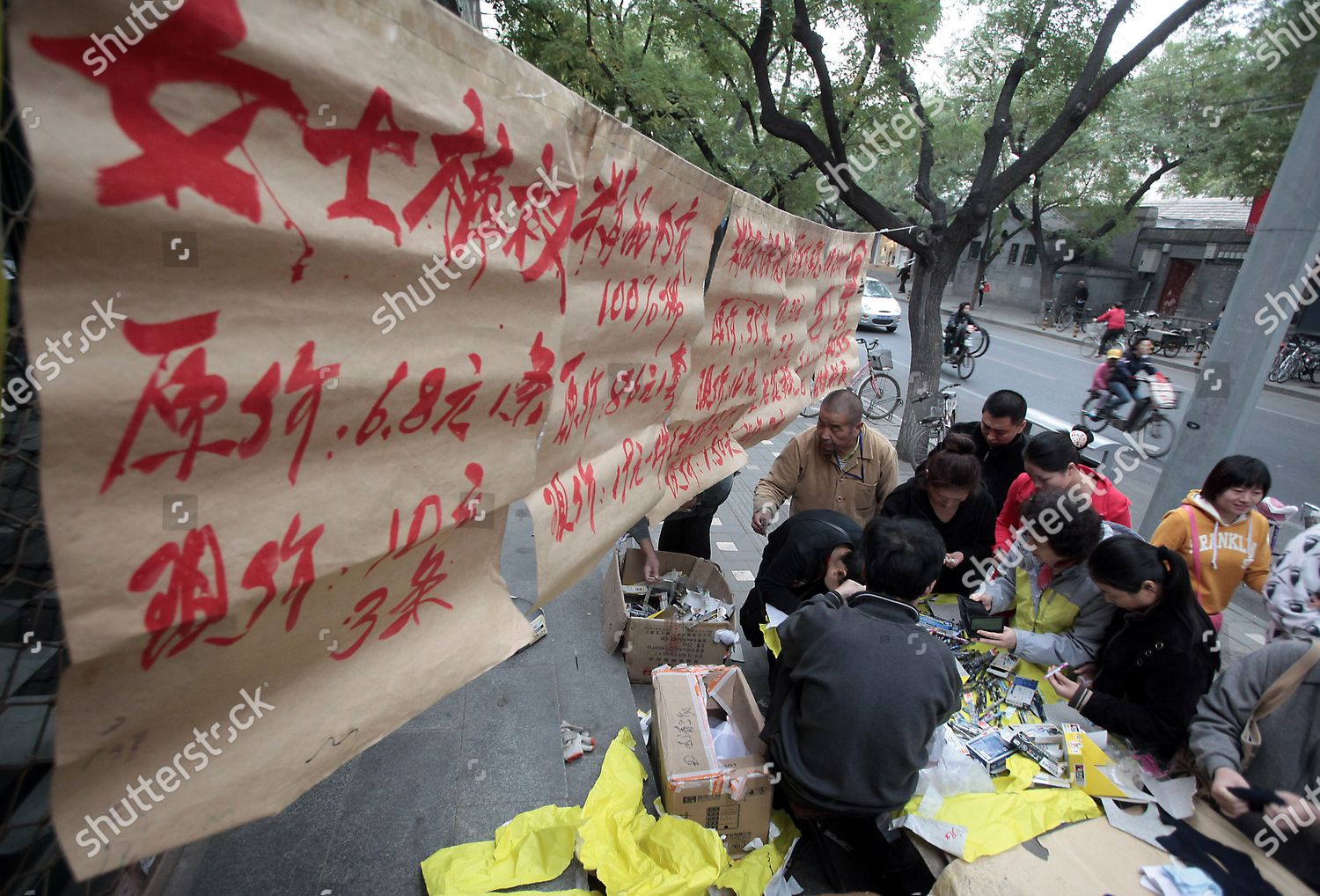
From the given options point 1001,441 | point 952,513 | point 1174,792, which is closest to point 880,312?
point 1001,441

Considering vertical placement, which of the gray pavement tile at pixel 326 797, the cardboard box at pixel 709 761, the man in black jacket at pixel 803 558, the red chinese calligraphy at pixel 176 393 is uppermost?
the red chinese calligraphy at pixel 176 393

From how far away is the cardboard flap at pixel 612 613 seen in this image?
10.8ft

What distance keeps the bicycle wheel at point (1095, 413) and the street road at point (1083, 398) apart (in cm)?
29

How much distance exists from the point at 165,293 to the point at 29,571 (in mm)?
1156

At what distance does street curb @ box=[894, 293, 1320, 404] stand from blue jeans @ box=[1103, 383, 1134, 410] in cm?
82

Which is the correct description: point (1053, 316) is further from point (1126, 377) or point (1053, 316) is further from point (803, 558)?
point (803, 558)

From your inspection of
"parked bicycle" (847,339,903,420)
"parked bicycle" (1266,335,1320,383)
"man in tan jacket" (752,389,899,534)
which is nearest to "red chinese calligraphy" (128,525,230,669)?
"man in tan jacket" (752,389,899,534)

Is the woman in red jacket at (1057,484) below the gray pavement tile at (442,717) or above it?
above

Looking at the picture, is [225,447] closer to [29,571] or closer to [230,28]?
[230,28]

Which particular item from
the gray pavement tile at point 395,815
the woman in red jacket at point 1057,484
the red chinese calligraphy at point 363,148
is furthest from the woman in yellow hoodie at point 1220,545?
the red chinese calligraphy at point 363,148

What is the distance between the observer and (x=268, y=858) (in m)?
2.00

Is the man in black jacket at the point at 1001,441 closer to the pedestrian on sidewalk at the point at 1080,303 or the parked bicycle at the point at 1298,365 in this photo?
the parked bicycle at the point at 1298,365

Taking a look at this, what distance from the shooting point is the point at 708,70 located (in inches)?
291

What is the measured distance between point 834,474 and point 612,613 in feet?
4.69
